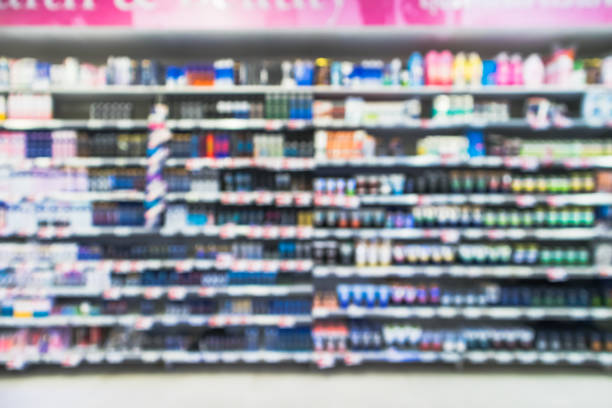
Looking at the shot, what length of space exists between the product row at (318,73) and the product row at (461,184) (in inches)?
37.3

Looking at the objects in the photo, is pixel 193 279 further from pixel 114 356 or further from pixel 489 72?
pixel 489 72

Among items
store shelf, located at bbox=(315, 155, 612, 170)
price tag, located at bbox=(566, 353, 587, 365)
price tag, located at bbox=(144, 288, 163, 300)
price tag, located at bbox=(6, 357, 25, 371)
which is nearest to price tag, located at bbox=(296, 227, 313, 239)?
store shelf, located at bbox=(315, 155, 612, 170)

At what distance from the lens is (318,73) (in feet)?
11.9

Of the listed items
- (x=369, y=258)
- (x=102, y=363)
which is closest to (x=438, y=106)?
(x=369, y=258)

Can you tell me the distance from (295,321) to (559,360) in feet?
9.44

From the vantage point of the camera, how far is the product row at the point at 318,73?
3.57 m

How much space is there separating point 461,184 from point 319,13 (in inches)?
86.6

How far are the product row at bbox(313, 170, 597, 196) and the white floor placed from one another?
187 centimetres

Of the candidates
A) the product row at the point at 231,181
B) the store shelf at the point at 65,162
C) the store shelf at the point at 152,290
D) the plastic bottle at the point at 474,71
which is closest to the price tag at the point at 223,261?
the store shelf at the point at 152,290

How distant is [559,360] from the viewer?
12.4ft

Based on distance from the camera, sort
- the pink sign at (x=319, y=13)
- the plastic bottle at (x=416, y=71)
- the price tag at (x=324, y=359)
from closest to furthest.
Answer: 1. the pink sign at (x=319, y=13)
2. the price tag at (x=324, y=359)
3. the plastic bottle at (x=416, y=71)

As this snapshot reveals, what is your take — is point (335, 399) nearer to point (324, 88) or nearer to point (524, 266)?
point (524, 266)

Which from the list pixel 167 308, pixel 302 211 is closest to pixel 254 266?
pixel 302 211

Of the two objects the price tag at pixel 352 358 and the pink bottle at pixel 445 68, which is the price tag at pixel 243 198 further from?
the pink bottle at pixel 445 68
